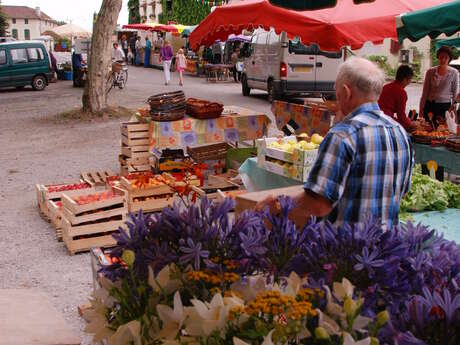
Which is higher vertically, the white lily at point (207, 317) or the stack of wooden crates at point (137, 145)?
the white lily at point (207, 317)

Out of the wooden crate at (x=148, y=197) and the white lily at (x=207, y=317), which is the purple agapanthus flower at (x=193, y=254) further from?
the wooden crate at (x=148, y=197)

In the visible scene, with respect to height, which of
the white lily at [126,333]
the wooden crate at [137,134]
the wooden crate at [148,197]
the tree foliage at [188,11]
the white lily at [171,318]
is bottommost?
the wooden crate at [148,197]

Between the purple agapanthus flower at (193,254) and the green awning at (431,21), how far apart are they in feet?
18.8

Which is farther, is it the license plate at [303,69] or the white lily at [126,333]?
the license plate at [303,69]

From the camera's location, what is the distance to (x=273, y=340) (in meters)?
1.41

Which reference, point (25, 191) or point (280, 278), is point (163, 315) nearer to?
point (280, 278)

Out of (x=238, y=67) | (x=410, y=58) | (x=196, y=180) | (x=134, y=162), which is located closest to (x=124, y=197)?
(x=196, y=180)

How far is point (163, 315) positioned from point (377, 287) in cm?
60

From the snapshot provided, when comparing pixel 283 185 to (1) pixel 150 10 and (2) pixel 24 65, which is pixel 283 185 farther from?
A: (1) pixel 150 10

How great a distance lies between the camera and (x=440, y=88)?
919 cm

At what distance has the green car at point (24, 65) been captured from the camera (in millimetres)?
22038

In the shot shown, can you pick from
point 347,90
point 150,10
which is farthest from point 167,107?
point 150,10

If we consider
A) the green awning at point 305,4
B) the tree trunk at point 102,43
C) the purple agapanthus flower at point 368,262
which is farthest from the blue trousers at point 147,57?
the purple agapanthus flower at point 368,262

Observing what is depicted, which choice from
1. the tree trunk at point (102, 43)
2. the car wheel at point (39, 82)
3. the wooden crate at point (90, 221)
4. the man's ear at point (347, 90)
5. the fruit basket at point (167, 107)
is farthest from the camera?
the car wheel at point (39, 82)
